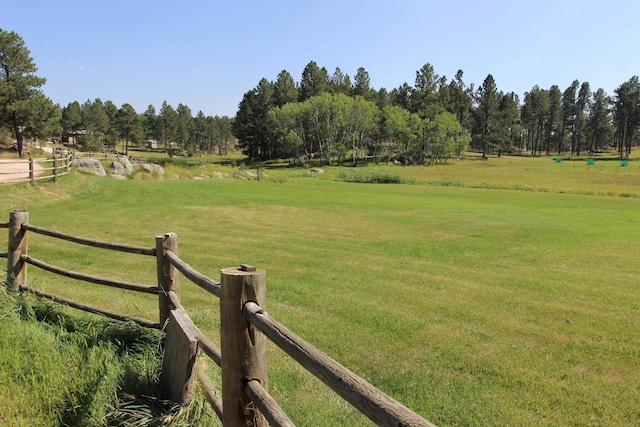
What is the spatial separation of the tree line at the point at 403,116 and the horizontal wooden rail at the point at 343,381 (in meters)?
74.6

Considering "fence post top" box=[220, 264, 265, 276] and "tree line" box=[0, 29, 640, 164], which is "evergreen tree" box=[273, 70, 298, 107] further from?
"fence post top" box=[220, 264, 265, 276]

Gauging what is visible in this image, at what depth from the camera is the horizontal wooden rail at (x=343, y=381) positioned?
1.63 metres

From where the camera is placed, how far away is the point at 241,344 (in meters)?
2.72

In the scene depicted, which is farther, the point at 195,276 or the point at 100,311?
the point at 100,311

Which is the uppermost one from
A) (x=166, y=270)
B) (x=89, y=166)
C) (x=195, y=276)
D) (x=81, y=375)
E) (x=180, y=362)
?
(x=89, y=166)

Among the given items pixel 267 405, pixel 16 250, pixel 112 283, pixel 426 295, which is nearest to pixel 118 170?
pixel 16 250

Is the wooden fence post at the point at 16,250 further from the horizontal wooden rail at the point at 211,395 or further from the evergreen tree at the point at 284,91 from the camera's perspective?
the evergreen tree at the point at 284,91

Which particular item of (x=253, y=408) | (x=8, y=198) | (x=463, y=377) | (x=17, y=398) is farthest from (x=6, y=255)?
(x=8, y=198)

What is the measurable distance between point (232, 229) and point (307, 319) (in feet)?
27.9

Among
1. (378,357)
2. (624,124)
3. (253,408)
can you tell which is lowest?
(378,357)

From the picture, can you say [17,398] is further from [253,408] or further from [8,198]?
[8,198]

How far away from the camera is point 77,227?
1308cm

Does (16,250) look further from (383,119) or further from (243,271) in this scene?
(383,119)

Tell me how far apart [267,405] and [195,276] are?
5.20ft
